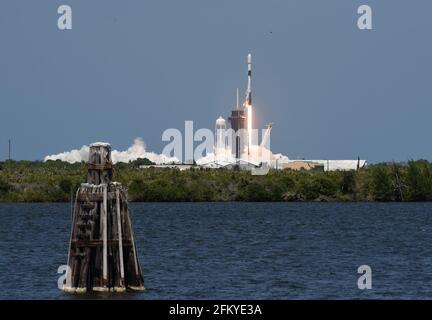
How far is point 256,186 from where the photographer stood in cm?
16788

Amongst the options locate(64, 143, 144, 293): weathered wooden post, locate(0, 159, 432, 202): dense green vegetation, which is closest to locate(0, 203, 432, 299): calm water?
locate(64, 143, 144, 293): weathered wooden post

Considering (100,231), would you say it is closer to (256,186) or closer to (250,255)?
(250,255)

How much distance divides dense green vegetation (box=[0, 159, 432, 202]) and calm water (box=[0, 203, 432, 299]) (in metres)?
41.8

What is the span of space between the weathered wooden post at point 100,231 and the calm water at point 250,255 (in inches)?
37.5

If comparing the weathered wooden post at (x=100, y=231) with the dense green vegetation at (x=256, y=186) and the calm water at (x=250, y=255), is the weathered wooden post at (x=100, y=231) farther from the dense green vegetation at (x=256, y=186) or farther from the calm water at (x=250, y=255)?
the dense green vegetation at (x=256, y=186)

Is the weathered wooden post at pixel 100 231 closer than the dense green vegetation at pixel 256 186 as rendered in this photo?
Yes

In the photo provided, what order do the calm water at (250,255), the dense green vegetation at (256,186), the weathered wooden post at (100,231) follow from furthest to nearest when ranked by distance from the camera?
the dense green vegetation at (256,186) → the calm water at (250,255) → the weathered wooden post at (100,231)

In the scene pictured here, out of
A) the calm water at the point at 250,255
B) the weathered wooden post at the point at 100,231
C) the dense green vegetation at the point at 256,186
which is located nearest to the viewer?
the weathered wooden post at the point at 100,231

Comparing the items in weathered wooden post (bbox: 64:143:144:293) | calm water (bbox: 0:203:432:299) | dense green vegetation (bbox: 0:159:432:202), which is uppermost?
dense green vegetation (bbox: 0:159:432:202)

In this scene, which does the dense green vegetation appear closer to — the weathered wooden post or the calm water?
the calm water

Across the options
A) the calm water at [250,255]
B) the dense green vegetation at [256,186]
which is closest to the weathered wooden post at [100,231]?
the calm water at [250,255]

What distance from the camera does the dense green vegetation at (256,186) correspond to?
164 meters

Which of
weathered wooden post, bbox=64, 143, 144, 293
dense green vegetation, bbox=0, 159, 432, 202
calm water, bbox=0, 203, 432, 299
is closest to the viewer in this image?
weathered wooden post, bbox=64, 143, 144, 293

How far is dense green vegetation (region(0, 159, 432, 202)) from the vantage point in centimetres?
16425
